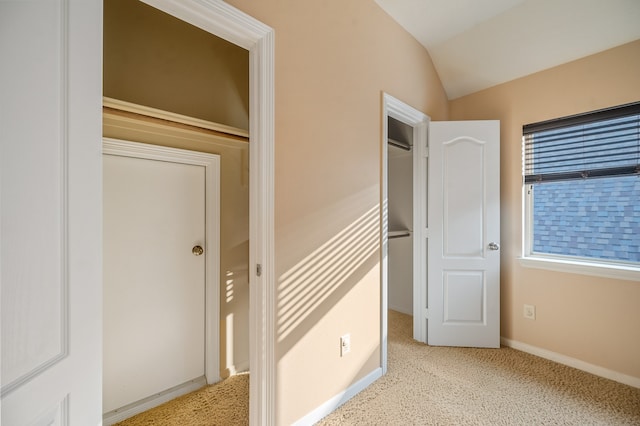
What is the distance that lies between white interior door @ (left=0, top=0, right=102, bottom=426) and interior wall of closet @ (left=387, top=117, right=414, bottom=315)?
123 inches

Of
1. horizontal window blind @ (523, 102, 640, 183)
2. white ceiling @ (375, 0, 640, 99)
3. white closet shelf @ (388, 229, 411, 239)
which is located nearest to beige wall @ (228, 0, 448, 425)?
white ceiling @ (375, 0, 640, 99)

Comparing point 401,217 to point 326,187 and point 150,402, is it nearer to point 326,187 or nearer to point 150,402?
point 326,187

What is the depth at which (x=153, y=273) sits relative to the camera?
5.97 feet

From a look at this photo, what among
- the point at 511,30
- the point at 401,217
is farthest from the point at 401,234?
the point at 511,30

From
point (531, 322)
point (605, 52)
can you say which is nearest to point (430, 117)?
point (605, 52)

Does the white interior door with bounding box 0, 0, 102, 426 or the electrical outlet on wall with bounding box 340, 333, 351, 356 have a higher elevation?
the white interior door with bounding box 0, 0, 102, 426

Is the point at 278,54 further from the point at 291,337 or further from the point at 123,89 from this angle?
the point at 291,337

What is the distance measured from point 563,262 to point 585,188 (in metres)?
0.63

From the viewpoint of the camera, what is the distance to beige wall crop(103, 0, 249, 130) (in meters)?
1.73

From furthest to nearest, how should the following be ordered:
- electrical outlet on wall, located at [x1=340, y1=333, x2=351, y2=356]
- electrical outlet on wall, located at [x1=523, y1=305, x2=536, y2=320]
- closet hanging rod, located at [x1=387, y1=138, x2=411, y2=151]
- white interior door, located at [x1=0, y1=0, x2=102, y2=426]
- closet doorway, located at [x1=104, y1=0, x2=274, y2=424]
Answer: closet hanging rod, located at [x1=387, y1=138, x2=411, y2=151]
electrical outlet on wall, located at [x1=523, y1=305, x2=536, y2=320]
electrical outlet on wall, located at [x1=340, y1=333, x2=351, y2=356]
closet doorway, located at [x1=104, y1=0, x2=274, y2=424]
white interior door, located at [x1=0, y1=0, x2=102, y2=426]

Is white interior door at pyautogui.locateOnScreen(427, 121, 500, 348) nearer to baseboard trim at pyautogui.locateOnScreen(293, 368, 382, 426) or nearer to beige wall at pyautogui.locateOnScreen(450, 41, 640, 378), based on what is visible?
beige wall at pyautogui.locateOnScreen(450, 41, 640, 378)

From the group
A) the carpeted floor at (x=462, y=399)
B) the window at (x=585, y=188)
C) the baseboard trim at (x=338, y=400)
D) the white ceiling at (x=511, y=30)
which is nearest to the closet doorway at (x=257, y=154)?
the baseboard trim at (x=338, y=400)

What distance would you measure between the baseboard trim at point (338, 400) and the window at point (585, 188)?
182 centimetres

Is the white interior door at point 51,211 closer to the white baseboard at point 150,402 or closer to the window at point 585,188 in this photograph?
the white baseboard at point 150,402
